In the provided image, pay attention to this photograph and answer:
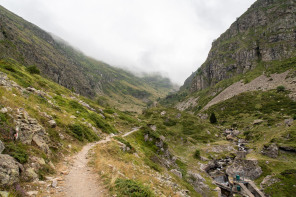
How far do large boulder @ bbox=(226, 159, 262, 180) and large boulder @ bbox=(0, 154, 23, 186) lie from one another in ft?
144

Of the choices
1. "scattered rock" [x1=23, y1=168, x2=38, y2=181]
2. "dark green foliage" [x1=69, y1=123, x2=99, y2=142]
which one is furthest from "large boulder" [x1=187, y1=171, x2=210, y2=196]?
"scattered rock" [x1=23, y1=168, x2=38, y2=181]

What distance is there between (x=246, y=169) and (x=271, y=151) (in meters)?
9.52

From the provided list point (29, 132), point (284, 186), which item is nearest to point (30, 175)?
point (29, 132)

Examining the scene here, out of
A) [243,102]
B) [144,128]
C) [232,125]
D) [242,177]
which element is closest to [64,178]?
[144,128]

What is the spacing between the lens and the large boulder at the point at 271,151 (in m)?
38.8

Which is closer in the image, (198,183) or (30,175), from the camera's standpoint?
(30,175)

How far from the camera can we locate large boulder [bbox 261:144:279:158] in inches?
1529

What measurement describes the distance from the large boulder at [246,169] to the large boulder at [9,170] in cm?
4374

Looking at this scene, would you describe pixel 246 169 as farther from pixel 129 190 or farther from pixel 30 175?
pixel 30 175

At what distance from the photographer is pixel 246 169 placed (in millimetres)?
36969

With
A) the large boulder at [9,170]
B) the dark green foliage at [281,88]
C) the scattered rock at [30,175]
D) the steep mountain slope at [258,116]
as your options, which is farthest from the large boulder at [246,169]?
the dark green foliage at [281,88]

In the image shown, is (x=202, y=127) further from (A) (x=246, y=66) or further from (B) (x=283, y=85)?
(A) (x=246, y=66)

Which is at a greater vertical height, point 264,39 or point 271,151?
point 264,39

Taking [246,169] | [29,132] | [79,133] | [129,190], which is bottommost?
[79,133]
